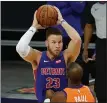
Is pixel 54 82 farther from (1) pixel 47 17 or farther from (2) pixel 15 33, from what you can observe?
(2) pixel 15 33

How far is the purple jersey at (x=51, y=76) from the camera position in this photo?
14.2 feet

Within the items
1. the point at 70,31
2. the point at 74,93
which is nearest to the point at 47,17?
the point at 70,31

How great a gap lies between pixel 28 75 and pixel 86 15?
3.51 meters

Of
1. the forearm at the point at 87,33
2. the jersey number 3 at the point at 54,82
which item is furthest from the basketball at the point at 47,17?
the forearm at the point at 87,33

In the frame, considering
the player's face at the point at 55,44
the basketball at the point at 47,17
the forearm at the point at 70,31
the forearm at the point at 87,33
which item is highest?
the basketball at the point at 47,17

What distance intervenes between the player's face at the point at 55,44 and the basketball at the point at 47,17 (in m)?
0.20

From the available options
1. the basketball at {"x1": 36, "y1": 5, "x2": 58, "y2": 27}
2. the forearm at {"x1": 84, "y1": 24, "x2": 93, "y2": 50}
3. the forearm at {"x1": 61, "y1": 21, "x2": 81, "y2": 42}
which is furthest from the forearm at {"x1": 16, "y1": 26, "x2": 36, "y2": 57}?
the forearm at {"x1": 84, "y1": 24, "x2": 93, "y2": 50}

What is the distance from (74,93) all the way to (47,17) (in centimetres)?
108

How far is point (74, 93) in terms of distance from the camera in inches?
144

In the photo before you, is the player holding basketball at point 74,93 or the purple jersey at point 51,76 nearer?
the player holding basketball at point 74,93

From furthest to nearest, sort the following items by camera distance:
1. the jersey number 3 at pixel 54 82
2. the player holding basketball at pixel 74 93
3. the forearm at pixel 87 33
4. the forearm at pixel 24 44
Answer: the forearm at pixel 87 33
the jersey number 3 at pixel 54 82
the forearm at pixel 24 44
the player holding basketball at pixel 74 93

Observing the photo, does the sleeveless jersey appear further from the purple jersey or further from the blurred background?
the blurred background

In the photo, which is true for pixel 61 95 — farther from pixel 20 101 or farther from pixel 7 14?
pixel 7 14

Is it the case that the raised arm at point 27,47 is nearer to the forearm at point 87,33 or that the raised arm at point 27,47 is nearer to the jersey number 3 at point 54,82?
the jersey number 3 at point 54,82
